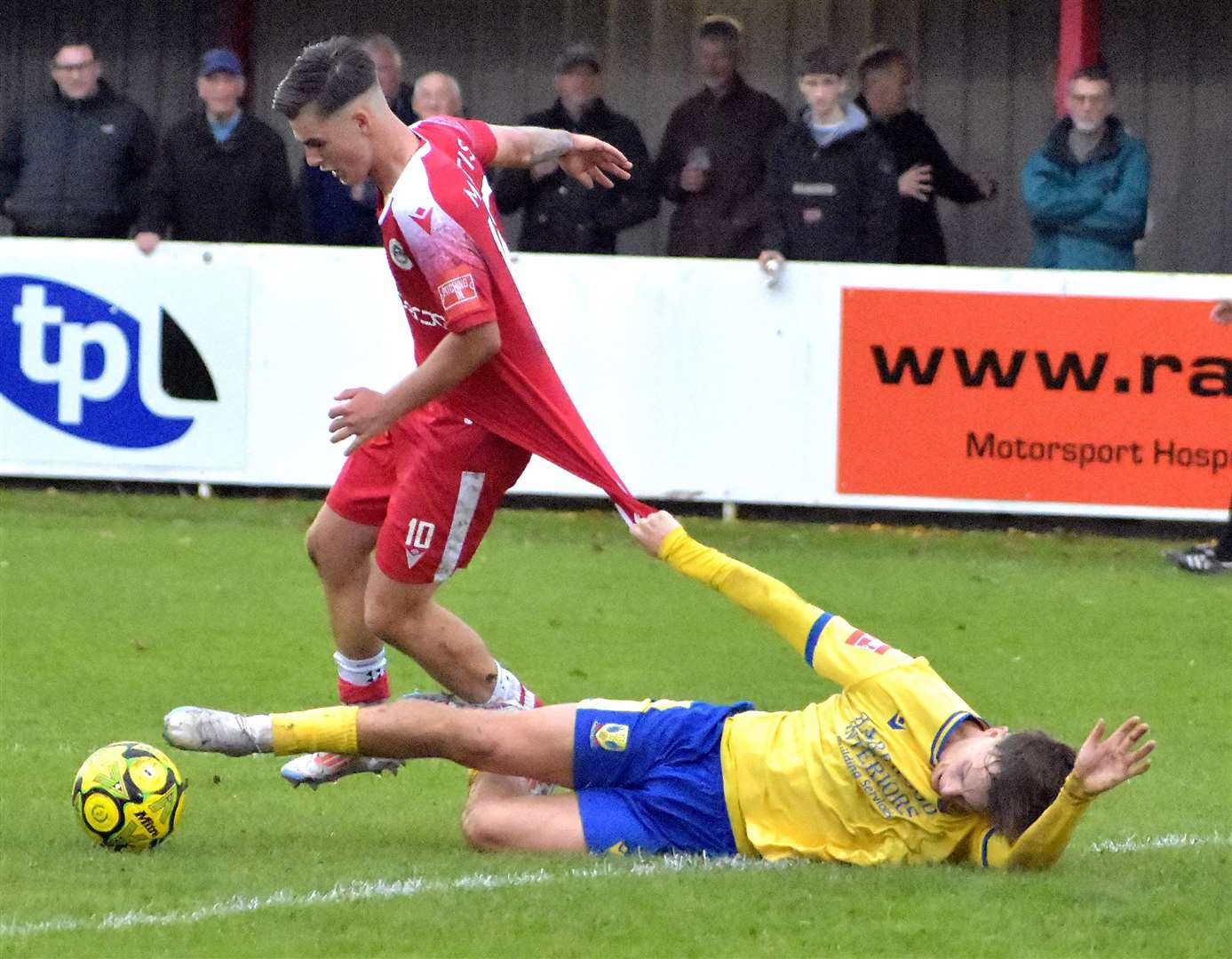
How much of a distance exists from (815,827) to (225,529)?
22.5 feet

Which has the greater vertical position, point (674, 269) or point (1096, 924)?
point (674, 269)

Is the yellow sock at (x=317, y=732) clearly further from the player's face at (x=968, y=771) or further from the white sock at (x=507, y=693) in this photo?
the player's face at (x=968, y=771)

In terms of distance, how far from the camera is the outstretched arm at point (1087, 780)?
5.26 metres

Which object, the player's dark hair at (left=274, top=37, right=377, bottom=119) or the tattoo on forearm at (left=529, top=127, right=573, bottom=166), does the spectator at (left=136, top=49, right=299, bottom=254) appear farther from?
the player's dark hair at (left=274, top=37, right=377, bottom=119)

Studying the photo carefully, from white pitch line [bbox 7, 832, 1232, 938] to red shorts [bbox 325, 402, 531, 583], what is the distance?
104 cm

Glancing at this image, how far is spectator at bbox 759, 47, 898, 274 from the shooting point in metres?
12.7

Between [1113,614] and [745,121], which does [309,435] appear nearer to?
[745,121]

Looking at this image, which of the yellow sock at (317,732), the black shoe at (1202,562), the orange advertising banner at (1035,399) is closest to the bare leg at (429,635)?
the yellow sock at (317,732)

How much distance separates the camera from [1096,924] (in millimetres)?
5281

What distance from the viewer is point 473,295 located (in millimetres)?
5914

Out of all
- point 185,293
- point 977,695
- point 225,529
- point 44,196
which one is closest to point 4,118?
point 44,196

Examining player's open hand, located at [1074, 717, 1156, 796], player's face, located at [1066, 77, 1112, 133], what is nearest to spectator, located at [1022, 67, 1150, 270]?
player's face, located at [1066, 77, 1112, 133]

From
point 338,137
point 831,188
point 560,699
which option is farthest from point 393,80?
point 338,137

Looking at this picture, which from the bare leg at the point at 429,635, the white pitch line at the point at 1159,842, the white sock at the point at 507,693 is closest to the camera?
the white pitch line at the point at 1159,842
